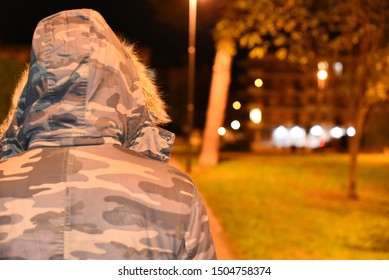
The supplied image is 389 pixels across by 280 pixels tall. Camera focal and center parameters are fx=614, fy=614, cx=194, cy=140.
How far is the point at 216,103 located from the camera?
2389 cm

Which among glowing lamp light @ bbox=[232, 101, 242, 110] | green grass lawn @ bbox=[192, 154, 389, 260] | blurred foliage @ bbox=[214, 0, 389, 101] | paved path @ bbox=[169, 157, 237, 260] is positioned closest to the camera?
paved path @ bbox=[169, 157, 237, 260]

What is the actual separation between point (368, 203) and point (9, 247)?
40.3 feet

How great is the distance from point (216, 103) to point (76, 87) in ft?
72.2

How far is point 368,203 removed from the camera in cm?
1335

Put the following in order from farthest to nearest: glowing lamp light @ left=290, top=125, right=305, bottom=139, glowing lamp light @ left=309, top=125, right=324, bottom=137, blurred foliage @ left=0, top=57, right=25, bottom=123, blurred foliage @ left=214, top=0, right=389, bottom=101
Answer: glowing lamp light @ left=290, top=125, right=305, bottom=139 → glowing lamp light @ left=309, top=125, right=324, bottom=137 → blurred foliage @ left=0, top=57, right=25, bottom=123 → blurred foliage @ left=214, top=0, right=389, bottom=101

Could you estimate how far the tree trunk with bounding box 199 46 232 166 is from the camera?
23078 millimetres

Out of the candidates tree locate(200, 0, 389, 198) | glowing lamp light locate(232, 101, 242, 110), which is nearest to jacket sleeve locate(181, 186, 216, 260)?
tree locate(200, 0, 389, 198)

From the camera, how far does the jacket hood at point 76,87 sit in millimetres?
1954

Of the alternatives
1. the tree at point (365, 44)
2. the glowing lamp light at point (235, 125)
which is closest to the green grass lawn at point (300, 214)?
the tree at point (365, 44)

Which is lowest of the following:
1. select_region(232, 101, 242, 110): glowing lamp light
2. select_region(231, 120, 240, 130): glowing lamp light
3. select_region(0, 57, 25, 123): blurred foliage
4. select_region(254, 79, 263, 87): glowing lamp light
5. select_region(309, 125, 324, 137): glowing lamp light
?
select_region(309, 125, 324, 137): glowing lamp light

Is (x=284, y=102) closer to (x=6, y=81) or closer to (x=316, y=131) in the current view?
(x=316, y=131)

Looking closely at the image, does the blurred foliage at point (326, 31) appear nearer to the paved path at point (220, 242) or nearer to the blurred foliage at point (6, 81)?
the paved path at point (220, 242)

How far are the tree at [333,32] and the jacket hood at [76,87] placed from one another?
11.2 m

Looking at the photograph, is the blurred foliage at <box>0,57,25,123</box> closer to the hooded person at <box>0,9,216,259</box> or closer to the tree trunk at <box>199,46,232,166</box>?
the tree trunk at <box>199,46,232,166</box>
